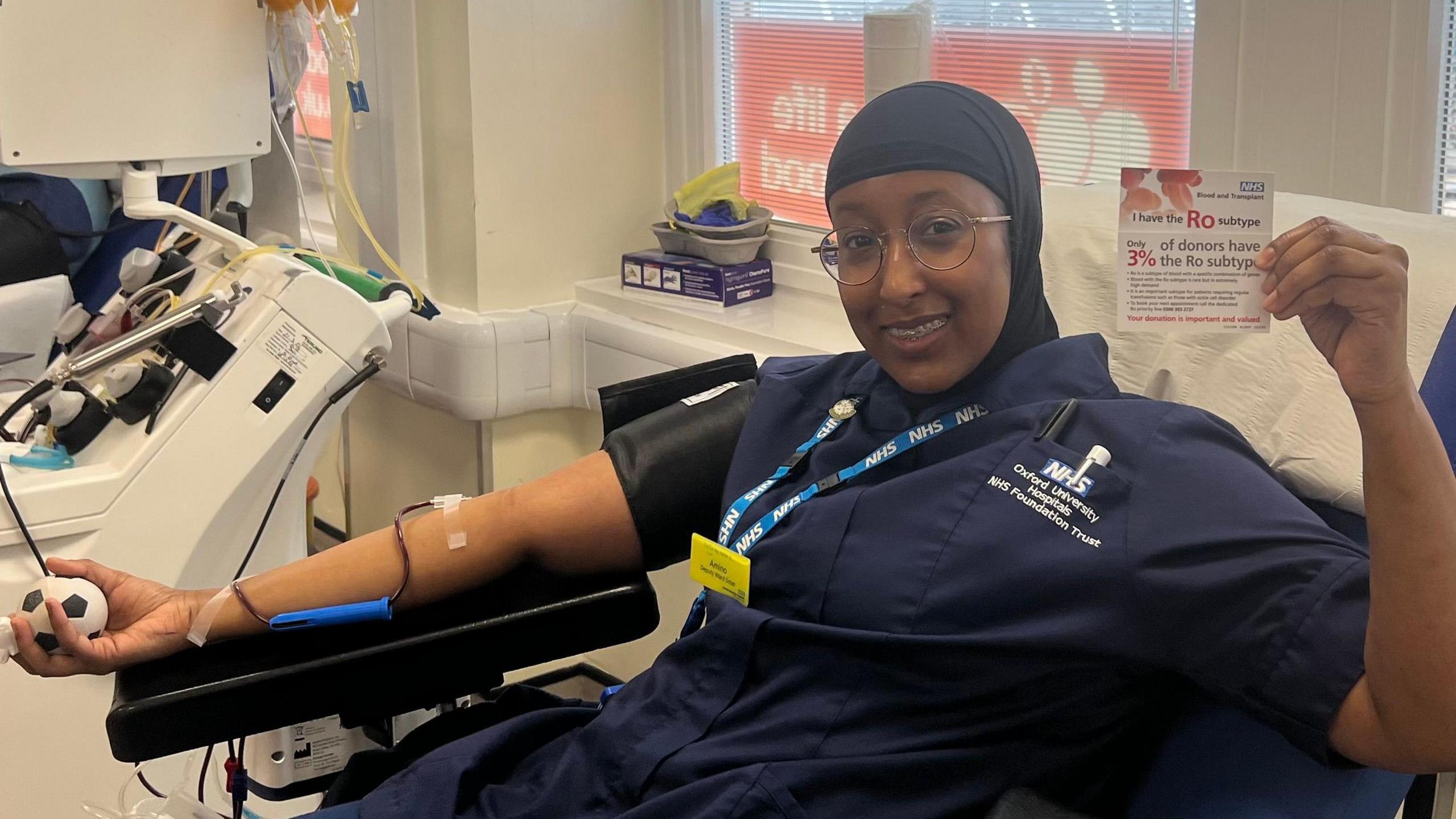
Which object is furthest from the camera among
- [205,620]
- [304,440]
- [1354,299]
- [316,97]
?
[316,97]

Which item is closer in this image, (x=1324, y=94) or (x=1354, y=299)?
(x=1354, y=299)

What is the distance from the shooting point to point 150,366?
1.84 metres

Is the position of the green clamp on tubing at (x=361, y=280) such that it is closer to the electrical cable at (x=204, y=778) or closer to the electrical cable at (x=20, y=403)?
the electrical cable at (x=20, y=403)

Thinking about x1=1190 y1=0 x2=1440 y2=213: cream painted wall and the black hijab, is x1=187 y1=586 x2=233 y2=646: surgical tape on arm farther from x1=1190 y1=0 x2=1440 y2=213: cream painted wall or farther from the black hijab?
x1=1190 y1=0 x2=1440 y2=213: cream painted wall

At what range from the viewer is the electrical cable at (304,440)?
1972 millimetres

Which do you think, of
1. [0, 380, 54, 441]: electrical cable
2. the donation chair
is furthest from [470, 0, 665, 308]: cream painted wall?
the donation chair

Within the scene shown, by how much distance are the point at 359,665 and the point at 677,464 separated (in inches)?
16.6

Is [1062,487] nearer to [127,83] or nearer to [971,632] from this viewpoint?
[971,632]

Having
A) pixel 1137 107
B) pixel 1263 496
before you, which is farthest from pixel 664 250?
pixel 1263 496

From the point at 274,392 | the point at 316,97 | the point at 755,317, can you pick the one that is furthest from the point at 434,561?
the point at 316,97

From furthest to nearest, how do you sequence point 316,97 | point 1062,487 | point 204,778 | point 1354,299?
point 316,97 < point 204,778 < point 1062,487 < point 1354,299

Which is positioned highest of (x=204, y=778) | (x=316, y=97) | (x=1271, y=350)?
(x=316, y=97)

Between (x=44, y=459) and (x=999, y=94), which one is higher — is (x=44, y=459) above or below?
below

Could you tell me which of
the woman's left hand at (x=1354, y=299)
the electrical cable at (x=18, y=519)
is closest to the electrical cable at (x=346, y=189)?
the electrical cable at (x=18, y=519)
